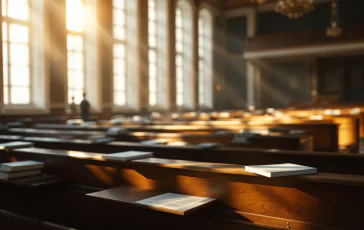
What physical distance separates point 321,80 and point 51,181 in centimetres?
1688

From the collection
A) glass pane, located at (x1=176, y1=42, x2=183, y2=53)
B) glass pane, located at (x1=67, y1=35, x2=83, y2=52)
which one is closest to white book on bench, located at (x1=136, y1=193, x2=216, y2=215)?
glass pane, located at (x1=67, y1=35, x2=83, y2=52)

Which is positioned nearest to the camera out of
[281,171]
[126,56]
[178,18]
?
[281,171]

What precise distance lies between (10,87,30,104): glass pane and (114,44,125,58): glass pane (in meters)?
3.77

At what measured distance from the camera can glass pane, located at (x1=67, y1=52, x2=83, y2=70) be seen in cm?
1130

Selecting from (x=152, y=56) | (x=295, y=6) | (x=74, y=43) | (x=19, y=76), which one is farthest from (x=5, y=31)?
(x=295, y=6)

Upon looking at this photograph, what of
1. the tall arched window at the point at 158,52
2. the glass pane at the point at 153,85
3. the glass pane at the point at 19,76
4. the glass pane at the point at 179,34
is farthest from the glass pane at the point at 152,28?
the glass pane at the point at 19,76

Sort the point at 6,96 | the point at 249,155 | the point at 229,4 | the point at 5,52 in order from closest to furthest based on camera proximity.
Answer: the point at 249,155
the point at 5,52
the point at 6,96
the point at 229,4

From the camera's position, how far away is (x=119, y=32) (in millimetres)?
13227

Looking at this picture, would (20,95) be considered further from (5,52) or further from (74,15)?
(74,15)

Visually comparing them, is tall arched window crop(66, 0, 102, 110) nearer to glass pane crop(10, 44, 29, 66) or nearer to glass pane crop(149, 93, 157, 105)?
glass pane crop(10, 44, 29, 66)

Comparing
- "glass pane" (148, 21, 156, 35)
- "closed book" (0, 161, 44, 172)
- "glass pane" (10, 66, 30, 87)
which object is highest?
"glass pane" (148, 21, 156, 35)

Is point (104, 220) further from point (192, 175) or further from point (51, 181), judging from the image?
point (192, 175)

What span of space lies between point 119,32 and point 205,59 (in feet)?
20.6

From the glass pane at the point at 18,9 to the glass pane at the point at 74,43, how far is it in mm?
1495
